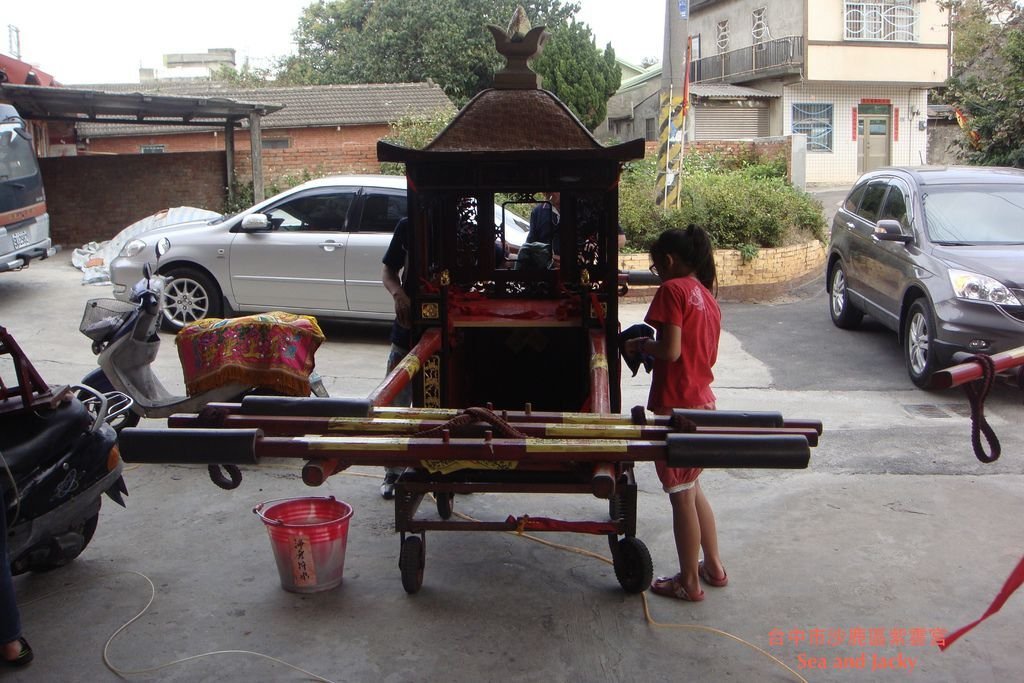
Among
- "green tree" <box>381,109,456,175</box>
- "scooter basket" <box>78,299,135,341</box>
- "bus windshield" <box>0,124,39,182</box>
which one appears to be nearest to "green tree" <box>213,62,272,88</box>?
"green tree" <box>381,109,456,175</box>

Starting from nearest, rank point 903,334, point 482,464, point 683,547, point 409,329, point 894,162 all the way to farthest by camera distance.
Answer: point 482,464
point 683,547
point 409,329
point 903,334
point 894,162

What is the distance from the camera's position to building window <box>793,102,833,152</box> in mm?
32281

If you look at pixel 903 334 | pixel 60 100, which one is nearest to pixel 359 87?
pixel 60 100

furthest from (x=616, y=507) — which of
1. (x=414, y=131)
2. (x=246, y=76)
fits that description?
(x=246, y=76)

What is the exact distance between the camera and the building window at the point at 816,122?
106 ft

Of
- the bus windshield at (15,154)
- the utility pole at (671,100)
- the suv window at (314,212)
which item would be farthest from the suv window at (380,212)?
the utility pole at (671,100)

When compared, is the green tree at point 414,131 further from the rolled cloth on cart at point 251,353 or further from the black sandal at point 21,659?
the black sandal at point 21,659

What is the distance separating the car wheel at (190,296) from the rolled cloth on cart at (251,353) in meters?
3.99

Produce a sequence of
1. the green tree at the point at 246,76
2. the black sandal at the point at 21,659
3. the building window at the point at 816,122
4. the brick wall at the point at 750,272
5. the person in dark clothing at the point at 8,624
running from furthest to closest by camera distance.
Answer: the green tree at the point at 246,76 < the building window at the point at 816,122 < the brick wall at the point at 750,272 < the black sandal at the point at 21,659 < the person in dark clothing at the point at 8,624

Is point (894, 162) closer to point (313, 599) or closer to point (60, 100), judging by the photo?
point (60, 100)

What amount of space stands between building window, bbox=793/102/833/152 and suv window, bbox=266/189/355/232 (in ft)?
85.2

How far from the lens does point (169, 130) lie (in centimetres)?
2589

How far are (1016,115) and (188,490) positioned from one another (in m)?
14.5

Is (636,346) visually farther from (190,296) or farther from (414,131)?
(414,131)
